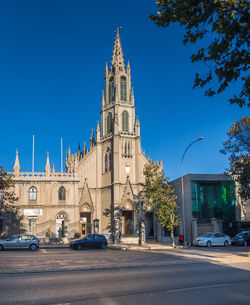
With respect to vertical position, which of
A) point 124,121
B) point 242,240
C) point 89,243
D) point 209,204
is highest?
point 124,121

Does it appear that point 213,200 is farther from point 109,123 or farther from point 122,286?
point 122,286

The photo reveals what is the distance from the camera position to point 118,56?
2185 inches

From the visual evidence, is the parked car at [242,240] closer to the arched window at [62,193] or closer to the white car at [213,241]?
the white car at [213,241]

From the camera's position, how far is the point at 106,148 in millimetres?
50406

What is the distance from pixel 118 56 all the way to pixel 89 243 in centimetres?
3423

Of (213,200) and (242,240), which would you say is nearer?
(242,240)

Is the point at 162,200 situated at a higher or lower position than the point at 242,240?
higher

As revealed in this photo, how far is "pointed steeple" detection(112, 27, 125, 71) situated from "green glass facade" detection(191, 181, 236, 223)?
23.0 meters

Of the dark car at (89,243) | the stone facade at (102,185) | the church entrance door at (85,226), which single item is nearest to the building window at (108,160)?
the stone facade at (102,185)

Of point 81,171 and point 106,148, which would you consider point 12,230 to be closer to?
point 81,171

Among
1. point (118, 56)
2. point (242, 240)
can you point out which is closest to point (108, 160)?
point (118, 56)

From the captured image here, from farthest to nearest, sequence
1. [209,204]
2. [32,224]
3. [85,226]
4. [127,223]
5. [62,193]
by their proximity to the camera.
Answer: [127,223] < [85,226] < [62,193] < [32,224] < [209,204]

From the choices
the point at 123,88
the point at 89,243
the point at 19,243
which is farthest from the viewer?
the point at 123,88

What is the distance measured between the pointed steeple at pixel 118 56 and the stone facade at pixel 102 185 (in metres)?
0.21
